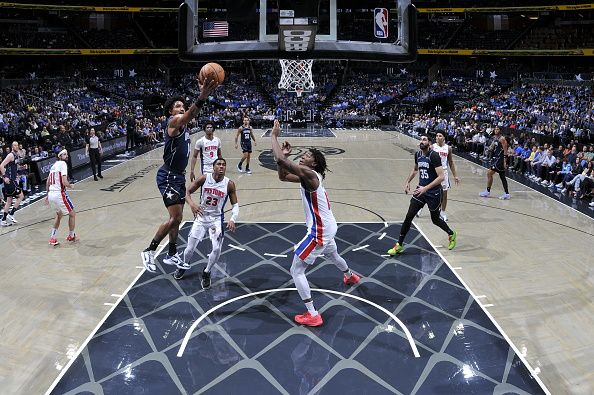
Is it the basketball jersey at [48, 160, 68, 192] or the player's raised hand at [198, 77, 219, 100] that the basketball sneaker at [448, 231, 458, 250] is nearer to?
the player's raised hand at [198, 77, 219, 100]

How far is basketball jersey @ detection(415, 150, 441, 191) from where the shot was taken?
7448mm

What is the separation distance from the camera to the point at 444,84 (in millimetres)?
41594

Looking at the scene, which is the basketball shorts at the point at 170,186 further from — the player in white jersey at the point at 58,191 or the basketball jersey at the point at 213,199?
the player in white jersey at the point at 58,191

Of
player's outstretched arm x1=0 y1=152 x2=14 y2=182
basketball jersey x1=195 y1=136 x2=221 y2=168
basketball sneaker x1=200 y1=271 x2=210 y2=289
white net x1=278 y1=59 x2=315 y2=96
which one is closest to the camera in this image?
basketball sneaker x1=200 y1=271 x2=210 y2=289

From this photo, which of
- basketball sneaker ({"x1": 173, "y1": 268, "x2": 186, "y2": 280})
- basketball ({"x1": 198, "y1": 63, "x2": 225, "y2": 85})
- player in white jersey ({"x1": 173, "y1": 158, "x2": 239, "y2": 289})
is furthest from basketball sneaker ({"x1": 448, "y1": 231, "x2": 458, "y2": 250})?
basketball ({"x1": 198, "y1": 63, "x2": 225, "y2": 85})

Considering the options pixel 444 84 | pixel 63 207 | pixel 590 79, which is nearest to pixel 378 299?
→ pixel 63 207

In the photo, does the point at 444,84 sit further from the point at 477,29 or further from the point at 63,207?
the point at 63,207

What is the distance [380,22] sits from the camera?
25.9 ft

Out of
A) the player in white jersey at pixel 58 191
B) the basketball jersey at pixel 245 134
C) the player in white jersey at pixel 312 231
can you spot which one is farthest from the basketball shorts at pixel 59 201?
→ the basketball jersey at pixel 245 134

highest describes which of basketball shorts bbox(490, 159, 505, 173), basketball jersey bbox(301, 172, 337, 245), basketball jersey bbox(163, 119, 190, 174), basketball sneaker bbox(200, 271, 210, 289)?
basketball jersey bbox(163, 119, 190, 174)

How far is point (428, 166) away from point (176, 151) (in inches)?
141

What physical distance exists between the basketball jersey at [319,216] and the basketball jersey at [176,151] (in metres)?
1.64

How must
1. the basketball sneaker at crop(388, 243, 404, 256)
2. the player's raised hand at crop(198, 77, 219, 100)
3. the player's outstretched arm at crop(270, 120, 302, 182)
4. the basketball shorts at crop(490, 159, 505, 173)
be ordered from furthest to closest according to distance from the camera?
the basketball shorts at crop(490, 159, 505, 173) → the basketball sneaker at crop(388, 243, 404, 256) → the player's raised hand at crop(198, 77, 219, 100) → the player's outstretched arm at crop(270, 120, 302, 182)

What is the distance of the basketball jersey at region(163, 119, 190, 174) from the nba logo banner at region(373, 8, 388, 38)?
134 inches
